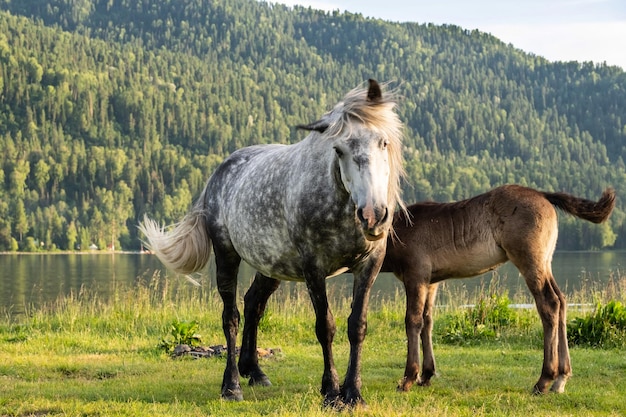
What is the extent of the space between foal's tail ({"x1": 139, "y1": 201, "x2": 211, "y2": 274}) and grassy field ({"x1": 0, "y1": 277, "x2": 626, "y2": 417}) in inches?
54.0

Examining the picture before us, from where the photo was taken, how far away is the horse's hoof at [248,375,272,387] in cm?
900

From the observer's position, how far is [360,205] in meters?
6.31

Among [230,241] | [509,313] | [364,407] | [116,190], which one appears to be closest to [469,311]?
[509,313]

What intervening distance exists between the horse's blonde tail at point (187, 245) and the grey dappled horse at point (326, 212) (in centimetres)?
49

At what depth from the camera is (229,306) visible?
8.93m

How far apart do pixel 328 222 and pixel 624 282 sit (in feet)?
36.6

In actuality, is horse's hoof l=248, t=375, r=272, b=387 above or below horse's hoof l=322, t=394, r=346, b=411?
below

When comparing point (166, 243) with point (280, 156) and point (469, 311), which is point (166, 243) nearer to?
point (280, 156)

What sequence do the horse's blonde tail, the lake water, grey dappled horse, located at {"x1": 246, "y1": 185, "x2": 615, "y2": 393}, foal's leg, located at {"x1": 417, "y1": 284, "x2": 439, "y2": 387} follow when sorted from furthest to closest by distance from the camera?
the lake water
the horse's blonde tail
foal's leg, located at {"x1": 417, "y1": 284, "x2": 439, "y2": 387}
grey dappled horse, located at {"x1": 246, "y1": 185, "x2": 615, "y2": 393}

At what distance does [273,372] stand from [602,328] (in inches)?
208

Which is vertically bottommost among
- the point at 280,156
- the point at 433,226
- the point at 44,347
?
the point at 44,347

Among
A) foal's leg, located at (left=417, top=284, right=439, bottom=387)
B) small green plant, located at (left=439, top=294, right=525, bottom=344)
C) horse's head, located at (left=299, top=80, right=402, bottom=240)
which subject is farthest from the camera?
small green plant, located at (left=439, top=294, right=525, bottom=344)

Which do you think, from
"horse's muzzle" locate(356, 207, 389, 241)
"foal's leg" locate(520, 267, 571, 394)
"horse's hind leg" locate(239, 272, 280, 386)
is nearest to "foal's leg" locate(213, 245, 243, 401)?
"horse's hind leg" locate(239, 272, 280, 386)

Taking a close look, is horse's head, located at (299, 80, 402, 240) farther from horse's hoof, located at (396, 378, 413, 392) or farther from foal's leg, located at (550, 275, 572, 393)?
foal's leg, located at (550, 275, 572, 393)
